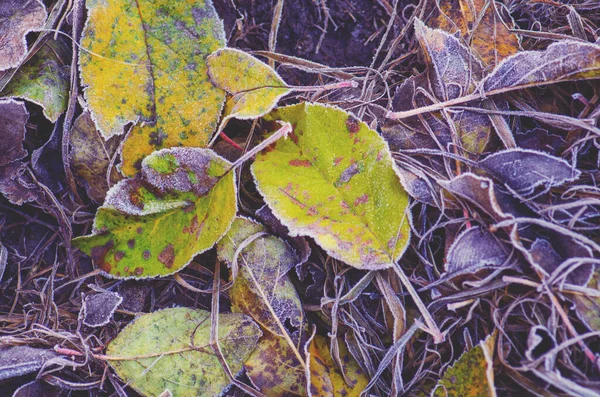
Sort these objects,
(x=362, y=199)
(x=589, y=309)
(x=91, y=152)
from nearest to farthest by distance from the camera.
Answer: (x=589, y=309) → (x=362, y=199) → (x=91, y=152)

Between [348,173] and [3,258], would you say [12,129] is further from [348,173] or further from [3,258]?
[348,173]

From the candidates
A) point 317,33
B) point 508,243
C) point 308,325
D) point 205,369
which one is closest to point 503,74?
point 508,243

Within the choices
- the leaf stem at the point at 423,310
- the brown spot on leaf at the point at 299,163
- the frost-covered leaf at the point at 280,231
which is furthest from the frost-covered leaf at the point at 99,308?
the leaf stem at the point at 423,310

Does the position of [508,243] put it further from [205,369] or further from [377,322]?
[205,369]

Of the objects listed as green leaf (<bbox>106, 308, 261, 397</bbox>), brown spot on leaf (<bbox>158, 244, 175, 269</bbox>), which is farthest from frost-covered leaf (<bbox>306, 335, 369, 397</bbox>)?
brown spot on leaf (<bbox>158, 244, 175, 269</bbox>)

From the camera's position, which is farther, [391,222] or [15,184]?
[15,184]

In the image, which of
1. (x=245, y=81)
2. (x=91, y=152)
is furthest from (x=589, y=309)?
(x=91, y=152)

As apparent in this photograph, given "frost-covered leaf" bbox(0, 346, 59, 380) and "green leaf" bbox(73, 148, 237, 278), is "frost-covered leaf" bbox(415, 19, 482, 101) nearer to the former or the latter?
"green leaf" bbox(73, 148, 237, 278)

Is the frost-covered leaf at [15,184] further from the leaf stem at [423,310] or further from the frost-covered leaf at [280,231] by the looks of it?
the leaf stem at [423,310]
